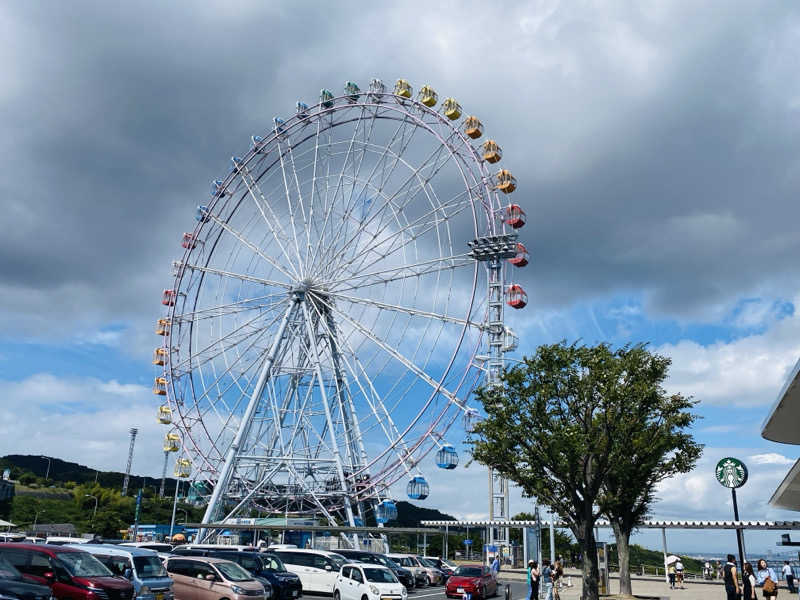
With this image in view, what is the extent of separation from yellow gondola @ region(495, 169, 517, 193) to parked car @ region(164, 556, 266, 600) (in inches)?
983

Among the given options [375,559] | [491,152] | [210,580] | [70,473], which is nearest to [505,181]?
[491,152]

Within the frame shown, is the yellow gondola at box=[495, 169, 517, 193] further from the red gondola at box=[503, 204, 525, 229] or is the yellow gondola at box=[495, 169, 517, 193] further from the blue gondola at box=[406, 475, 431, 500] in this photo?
the blue gondola at box=[406, 475, 431, 500]

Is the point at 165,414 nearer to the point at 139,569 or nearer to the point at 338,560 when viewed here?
the point at 338,560

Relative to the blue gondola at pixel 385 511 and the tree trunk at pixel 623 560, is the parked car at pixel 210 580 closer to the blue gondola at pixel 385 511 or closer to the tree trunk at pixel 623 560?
the tree trunk at pixel 623 560

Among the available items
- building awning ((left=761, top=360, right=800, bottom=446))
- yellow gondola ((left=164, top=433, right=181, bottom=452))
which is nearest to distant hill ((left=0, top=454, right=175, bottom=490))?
yellow gondola ((left=164, top=433, right=181, bottom=452))

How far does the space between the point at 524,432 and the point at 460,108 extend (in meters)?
22.6

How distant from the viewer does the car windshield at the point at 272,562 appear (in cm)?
2495

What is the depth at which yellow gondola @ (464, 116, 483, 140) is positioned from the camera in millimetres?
39219

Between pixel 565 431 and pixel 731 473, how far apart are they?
227 inches

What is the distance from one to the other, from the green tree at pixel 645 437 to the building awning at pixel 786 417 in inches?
308

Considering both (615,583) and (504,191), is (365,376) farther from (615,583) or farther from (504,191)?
(615,583)

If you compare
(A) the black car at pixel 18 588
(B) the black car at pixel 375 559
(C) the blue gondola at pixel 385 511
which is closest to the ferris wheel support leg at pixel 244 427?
(C) the blue gondola at pixel 385 511

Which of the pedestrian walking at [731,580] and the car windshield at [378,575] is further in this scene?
the car windshield at [378,575]

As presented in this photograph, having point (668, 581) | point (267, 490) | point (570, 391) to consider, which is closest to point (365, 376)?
point (267, 490)
